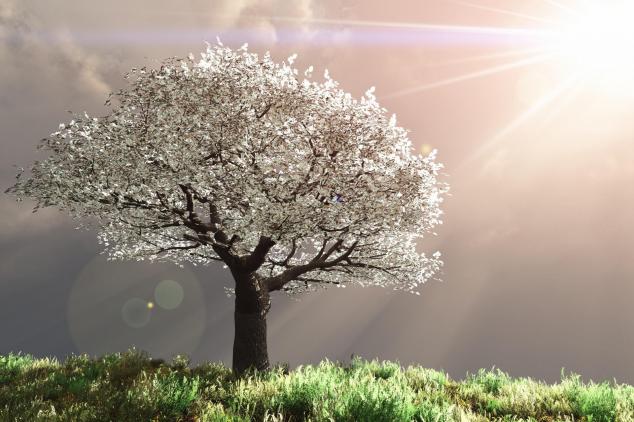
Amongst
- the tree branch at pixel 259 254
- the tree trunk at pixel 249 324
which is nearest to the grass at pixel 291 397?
the tree trunk at pixel 249 324

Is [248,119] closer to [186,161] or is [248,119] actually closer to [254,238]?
[186,161]

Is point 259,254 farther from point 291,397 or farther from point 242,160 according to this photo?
point 291,397

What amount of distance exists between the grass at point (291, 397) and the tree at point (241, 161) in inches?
191

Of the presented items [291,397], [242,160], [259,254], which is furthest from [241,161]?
[291,397]

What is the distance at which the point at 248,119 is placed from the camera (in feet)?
53.3

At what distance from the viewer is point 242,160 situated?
52.7ft

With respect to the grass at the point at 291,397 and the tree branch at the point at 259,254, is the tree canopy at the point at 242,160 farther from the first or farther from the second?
the grass at the point at 291,397

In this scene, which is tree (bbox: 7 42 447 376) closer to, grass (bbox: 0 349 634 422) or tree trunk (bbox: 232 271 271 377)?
tree trunk (bbox: 232 271 271 377)

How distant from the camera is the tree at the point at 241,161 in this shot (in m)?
15.9

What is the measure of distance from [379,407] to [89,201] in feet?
39.7

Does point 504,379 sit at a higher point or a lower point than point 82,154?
lower

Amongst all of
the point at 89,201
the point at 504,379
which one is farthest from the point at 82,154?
the point at 504,379

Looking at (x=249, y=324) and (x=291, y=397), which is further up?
(x=249, y=324)

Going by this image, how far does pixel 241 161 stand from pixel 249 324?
705cm
